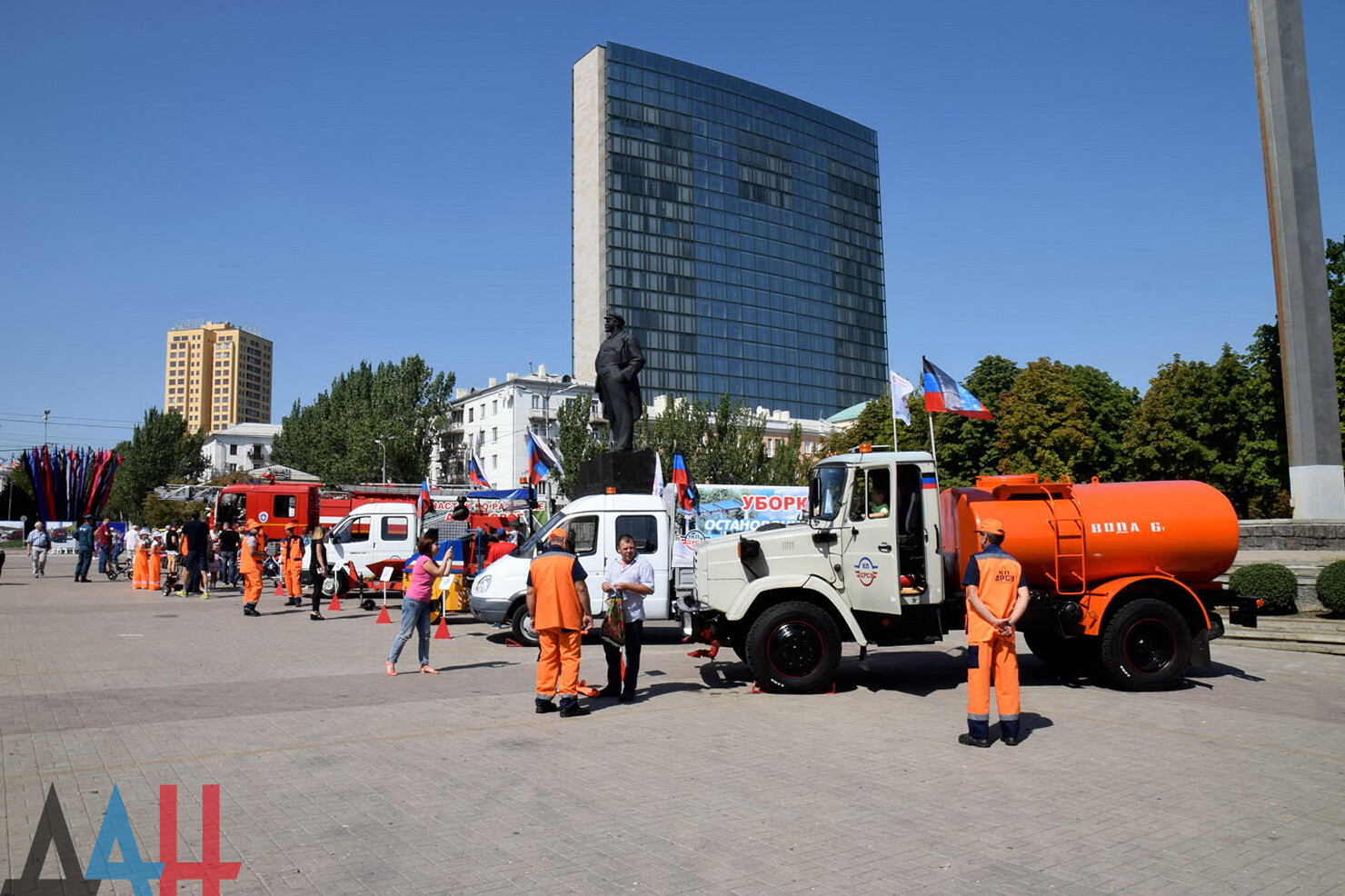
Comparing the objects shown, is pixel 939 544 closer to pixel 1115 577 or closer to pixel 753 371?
pixel 1115 577

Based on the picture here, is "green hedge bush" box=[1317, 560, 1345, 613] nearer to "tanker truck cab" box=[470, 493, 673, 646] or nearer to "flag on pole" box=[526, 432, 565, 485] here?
"tanker truck cab" box=[470, 493, 673, 646]

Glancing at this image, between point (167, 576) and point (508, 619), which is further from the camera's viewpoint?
point (167, 576)

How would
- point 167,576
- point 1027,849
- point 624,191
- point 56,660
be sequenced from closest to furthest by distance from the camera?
point 1027,849
point 56,660
point 167,576
point 624,191

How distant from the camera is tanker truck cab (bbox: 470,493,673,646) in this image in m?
14.4

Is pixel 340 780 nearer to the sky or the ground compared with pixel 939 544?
nearer to the ground

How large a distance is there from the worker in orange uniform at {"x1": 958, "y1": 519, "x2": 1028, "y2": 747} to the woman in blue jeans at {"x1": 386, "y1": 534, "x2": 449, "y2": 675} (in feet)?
21.5

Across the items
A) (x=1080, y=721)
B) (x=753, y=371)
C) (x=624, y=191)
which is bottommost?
(x=1080, y=721)

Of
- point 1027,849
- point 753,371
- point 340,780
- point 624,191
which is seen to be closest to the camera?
point 1027,849

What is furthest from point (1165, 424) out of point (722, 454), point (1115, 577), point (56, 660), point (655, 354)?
point (655, 354)

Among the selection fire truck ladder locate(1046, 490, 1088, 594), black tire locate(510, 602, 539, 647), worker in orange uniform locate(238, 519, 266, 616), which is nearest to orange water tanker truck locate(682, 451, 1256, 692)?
fire truck ladder locate(1046, 490, 1088, 594)

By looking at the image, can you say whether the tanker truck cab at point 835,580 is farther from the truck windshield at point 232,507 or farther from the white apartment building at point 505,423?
the white apartment building at point 505,423

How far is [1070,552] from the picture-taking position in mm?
9953

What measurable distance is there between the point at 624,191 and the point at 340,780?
11741cm

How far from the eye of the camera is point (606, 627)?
9.45 metres
